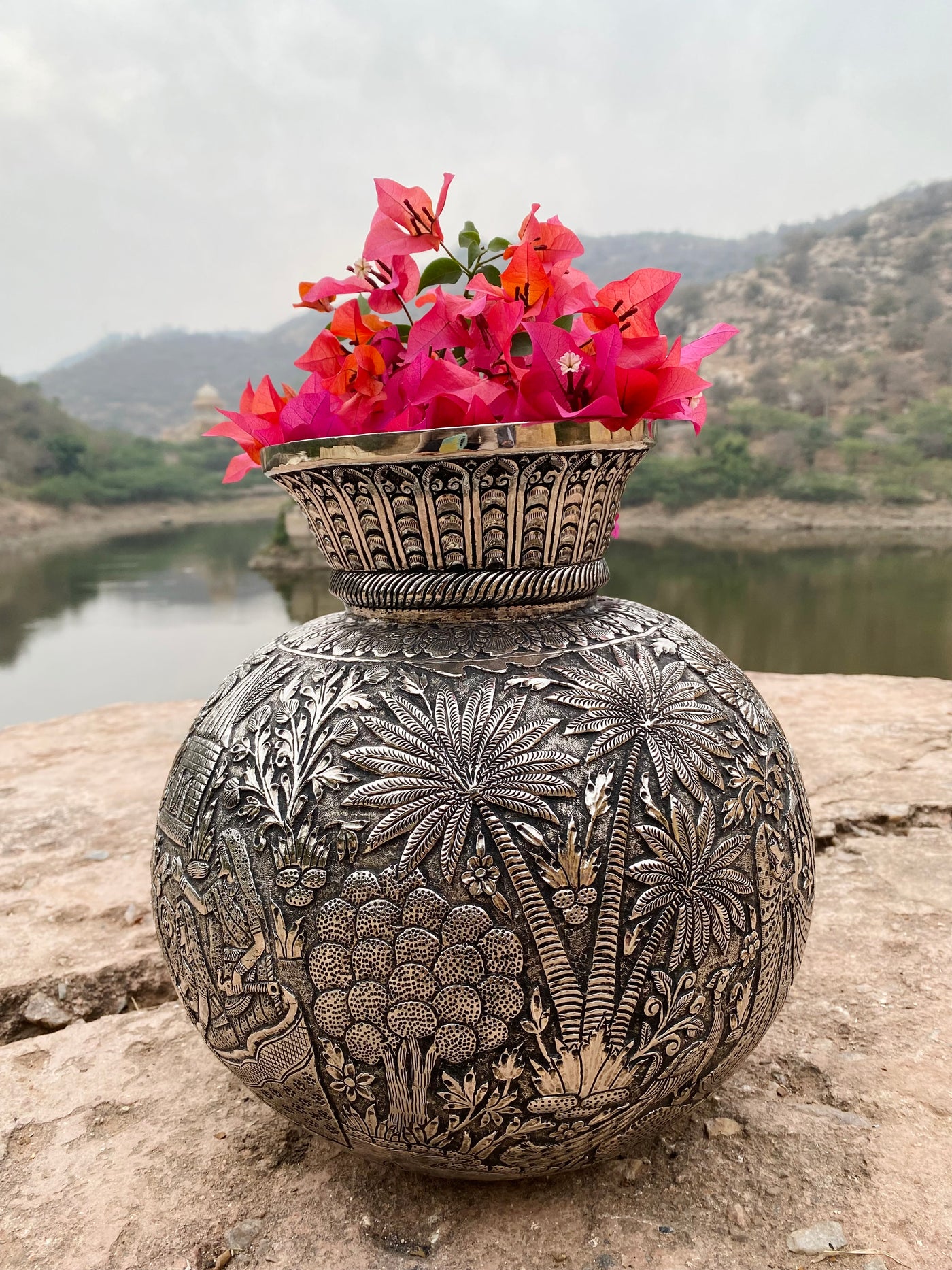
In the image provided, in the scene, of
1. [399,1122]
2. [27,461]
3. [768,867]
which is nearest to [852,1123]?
[768,867]

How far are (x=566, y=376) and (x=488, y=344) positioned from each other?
14 cm

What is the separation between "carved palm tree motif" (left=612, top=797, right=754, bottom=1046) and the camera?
4.09 ft

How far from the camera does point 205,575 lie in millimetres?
19266

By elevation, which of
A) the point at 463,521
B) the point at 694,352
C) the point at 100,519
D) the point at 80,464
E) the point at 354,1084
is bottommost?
the point at 100,519

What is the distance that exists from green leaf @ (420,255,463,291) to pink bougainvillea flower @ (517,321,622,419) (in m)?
0.23

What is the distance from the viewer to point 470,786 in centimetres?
124

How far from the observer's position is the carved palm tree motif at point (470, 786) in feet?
3.98

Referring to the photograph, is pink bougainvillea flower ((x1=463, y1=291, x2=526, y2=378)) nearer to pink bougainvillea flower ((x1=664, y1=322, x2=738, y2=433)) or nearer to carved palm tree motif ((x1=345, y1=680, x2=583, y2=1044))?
pink bougainvillea flower ((x1=664, y1=322, x2=738, y2=433))

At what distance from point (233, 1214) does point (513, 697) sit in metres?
1.05

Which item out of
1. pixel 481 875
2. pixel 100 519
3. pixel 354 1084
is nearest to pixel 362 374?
pixel 481 875

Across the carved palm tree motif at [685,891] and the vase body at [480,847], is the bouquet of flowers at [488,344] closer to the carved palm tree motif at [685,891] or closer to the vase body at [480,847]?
the vase body at [480,847]

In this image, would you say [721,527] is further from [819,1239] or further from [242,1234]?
[242,1234]

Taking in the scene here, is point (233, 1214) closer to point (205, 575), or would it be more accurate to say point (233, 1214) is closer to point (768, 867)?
point (768, 867)

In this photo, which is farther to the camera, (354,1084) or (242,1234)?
(242,1234)
